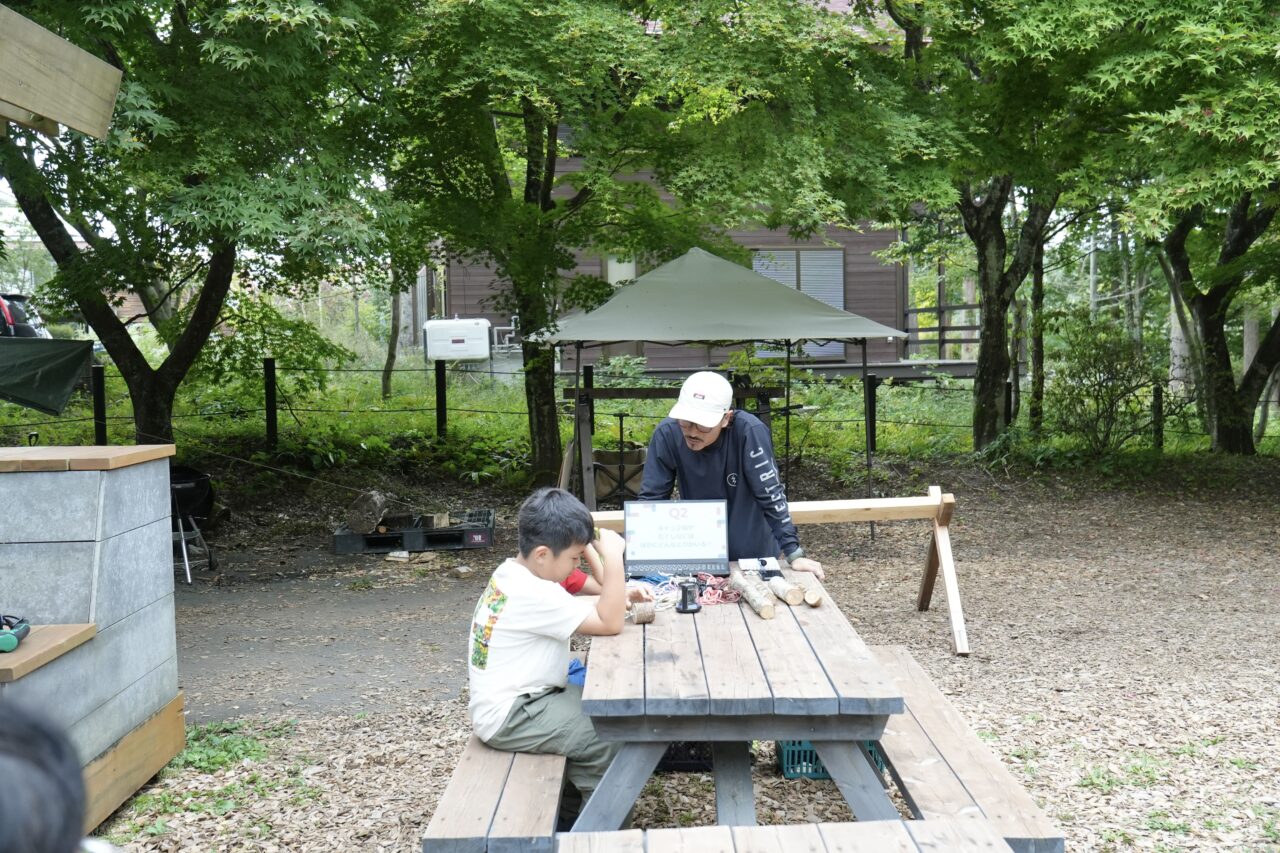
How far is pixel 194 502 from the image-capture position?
920 centimetres

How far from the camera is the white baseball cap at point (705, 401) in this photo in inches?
179

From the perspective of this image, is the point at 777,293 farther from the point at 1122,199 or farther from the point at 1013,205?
the point at 1013,205

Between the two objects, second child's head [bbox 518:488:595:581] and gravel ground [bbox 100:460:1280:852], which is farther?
gravel ground [bbox 100:460:1280:852]

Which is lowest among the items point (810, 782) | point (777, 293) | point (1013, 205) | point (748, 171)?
point (810, 782)

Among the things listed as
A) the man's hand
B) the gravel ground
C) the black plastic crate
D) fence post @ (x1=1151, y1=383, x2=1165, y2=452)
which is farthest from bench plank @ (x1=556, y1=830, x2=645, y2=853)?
fence post @ (x1=1151, y1=383, x2=1165, y2=452)

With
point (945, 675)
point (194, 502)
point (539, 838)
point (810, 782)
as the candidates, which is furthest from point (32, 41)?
point (194, 502)

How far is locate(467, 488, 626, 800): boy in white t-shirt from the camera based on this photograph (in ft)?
11.3

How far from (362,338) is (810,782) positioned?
935 inches

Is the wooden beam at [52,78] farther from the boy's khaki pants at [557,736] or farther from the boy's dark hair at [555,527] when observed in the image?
the boy's khaki pants at [557,736]

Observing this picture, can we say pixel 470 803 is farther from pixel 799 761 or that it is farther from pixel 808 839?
pixel 799 761

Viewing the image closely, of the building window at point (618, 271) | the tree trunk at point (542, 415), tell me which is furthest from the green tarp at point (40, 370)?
the building window at point (618, 271)

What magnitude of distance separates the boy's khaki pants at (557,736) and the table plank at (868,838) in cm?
97

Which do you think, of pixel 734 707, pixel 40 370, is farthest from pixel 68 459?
pixel 40 370

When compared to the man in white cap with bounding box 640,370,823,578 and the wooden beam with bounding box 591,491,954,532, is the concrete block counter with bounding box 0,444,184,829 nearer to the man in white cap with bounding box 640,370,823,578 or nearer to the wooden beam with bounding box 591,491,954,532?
the man in white cap with bounding box 640,370,823,578
